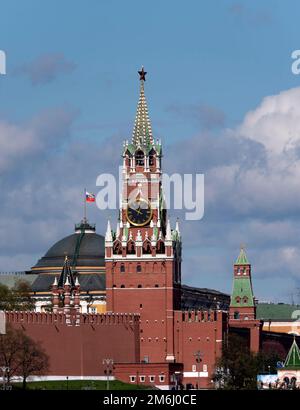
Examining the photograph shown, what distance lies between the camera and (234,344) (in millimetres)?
171875

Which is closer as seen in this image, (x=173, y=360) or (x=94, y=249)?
Result: (x=173, y=360)

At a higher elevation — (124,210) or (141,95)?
(141,95)

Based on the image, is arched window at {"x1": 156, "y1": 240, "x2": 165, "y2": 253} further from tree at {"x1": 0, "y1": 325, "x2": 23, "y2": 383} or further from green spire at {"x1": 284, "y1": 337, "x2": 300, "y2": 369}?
tree at {"x1": 0, "y1": 325, "x2": 23, "y2": 383}

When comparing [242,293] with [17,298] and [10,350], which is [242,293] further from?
[10,350]

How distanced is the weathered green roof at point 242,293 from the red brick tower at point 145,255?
20.4 meters

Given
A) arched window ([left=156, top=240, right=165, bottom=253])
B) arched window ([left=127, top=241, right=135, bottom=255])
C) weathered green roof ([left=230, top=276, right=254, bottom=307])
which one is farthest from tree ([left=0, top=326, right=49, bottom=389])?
weathered green roof ([left=230, top=276, right=254, bottom=307])

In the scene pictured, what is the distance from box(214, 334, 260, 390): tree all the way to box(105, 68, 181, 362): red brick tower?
19.2 ft

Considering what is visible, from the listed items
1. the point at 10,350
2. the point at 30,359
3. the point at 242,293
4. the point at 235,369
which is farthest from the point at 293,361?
the point at 10,350

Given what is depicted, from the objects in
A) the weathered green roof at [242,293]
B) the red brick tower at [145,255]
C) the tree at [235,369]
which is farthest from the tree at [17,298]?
the tree at [235,369]

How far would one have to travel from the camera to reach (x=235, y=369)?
162m

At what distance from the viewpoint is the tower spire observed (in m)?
174
